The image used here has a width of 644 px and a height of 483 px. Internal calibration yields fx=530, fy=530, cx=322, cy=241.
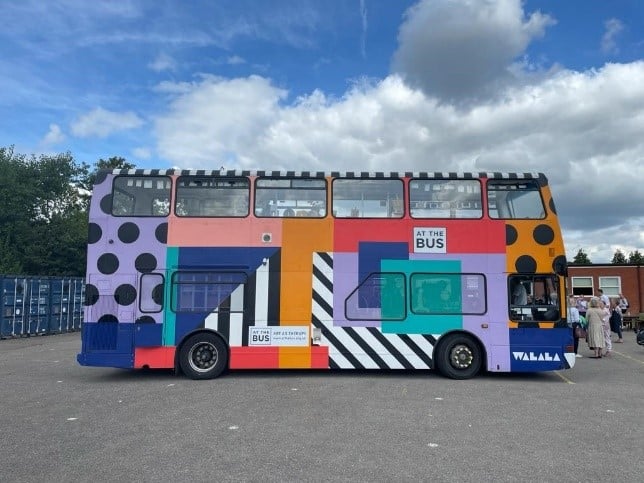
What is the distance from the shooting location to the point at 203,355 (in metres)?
10.1

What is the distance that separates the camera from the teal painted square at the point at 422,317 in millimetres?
10242

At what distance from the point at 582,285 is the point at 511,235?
23389mm

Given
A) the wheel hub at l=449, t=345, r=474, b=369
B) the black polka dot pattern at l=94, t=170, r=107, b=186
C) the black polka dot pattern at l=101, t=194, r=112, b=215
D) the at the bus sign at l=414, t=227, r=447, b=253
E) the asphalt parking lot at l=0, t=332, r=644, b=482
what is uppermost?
the black polka dot pattern at l=94, t=170, r=107, b=186

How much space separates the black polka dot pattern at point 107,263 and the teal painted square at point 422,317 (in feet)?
16.8

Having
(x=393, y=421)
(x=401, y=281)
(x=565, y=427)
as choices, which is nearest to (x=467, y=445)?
(x=393, y=421)

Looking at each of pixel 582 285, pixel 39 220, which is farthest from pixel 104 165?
pixel 582 285

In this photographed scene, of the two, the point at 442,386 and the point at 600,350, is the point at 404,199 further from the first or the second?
the point at 600,350

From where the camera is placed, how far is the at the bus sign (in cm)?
1030

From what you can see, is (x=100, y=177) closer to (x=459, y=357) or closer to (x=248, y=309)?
(x=248, y=309)

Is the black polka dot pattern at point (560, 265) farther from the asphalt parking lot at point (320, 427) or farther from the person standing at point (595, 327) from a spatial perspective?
the person standing at point (595, 327)

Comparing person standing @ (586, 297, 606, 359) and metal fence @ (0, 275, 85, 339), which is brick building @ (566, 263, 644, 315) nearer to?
person standing @ (586, 297, 606, 359)

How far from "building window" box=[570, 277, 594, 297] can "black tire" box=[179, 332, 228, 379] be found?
26135 mm

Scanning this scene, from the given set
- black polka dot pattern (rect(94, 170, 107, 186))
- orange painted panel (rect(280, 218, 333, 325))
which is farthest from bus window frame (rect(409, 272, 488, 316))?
black polka dot pattern (rect(94, 170, 107, 186))

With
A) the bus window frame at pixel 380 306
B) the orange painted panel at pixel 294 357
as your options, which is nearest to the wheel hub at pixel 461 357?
the bus window frame at pixel 380 306
